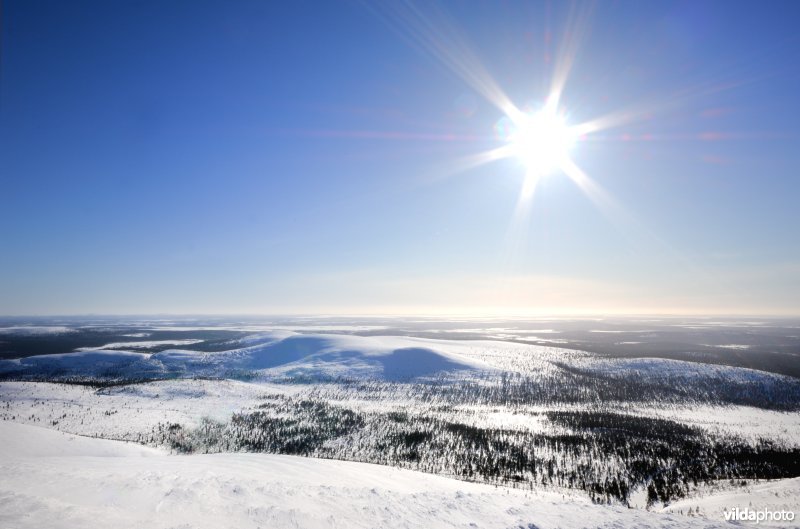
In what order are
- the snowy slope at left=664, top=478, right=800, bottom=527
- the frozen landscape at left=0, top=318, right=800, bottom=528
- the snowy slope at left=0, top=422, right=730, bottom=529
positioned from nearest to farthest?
the snowy slope at left=0, top=422, right=730, bottom=529, the frozen landscape at left=0, top=318, right=800, bottom=528, the snowy slope at left=664, top=478, right=800, bottom=527

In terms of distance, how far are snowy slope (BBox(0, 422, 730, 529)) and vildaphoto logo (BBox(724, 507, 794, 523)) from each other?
15.3 feet

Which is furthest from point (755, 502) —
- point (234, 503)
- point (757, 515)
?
point (234, 503)

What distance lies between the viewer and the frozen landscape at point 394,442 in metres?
18.5

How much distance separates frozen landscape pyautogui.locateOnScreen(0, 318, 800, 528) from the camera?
18469 millimetres

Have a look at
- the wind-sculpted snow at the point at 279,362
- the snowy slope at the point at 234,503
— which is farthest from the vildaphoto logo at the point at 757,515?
the wind-sculpted snow at the point at 279,362

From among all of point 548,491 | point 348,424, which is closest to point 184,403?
point 348,424

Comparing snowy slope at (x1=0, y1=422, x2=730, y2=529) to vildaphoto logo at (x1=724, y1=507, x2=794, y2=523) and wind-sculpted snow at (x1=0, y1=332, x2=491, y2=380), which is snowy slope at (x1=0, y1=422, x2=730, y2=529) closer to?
vildaphoto logo at (x1=724, y1=507, x2=794, y2=523)

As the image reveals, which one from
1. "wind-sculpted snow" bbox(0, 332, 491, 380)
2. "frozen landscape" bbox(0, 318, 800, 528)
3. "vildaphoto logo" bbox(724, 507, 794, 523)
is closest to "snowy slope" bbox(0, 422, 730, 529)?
"frozen landscape" bbox(0, 318, 800, 528)

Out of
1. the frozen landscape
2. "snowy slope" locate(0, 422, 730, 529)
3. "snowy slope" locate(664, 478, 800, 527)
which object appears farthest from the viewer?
"snowy slope" locate(664, 478, 800, 527)

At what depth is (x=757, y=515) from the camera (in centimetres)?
2130

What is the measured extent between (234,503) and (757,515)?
90.7ft

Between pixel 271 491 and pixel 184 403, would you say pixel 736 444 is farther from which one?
pixel 184 403

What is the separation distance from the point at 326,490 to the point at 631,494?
28935 millimetres

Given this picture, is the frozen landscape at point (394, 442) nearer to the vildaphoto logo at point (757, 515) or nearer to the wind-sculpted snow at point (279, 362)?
the wind-sculpted snow at point (279, 362)
